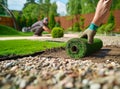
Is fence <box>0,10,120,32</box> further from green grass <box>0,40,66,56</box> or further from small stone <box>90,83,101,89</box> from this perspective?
small stone <box>90,83,101,89</box>

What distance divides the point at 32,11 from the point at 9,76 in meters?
49.7

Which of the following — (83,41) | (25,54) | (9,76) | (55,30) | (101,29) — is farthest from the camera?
(101,29)

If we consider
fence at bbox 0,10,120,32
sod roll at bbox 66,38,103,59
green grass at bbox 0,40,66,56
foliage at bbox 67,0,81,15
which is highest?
foliage at bbox 67,0,81,15

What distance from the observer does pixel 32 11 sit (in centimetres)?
5250

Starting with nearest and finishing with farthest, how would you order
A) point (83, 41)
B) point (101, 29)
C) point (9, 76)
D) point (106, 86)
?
point (106, 86) → point (9, 76) → point (83, 41) → point (101, 29)

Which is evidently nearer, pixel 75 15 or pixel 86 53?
pixel 86 53

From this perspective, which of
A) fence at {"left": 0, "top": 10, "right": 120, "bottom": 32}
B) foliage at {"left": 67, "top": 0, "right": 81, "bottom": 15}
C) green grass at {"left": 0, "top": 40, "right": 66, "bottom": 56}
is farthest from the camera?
foliage at {"left": 67, "top": 0, "right": 81, "bottom": 15}

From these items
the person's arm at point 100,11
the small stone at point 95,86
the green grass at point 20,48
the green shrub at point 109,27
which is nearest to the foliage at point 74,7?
the green shrub at point 109,27

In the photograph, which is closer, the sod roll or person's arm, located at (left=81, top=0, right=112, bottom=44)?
the sod roll

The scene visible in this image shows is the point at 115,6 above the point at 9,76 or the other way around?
above

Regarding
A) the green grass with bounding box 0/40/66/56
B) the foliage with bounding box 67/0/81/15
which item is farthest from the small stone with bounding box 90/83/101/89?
the foliage with bounding box 67/0/81/15

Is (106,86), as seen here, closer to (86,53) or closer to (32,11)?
→ (86,53)

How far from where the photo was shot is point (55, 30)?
16.9 m

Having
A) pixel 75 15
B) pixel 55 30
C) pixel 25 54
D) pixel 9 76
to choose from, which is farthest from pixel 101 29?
pixel 9 76
